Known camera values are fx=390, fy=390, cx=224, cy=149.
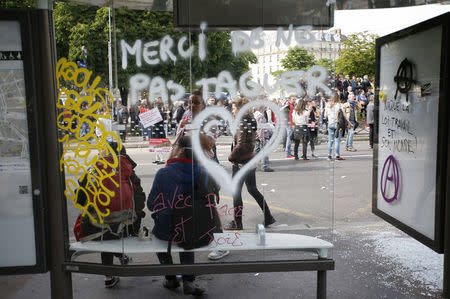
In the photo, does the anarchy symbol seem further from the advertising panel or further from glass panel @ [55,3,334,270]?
glass panel @ [55,3,334,270]

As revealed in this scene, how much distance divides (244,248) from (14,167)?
2002 millimetres

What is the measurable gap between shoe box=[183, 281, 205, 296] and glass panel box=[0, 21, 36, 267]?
4.29ft

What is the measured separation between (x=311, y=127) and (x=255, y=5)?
44.9 inches

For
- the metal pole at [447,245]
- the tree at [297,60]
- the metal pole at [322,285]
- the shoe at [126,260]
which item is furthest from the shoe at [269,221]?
the metal pole at [447,245]

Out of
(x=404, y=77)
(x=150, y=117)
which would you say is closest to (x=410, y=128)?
(x=404, y=77)

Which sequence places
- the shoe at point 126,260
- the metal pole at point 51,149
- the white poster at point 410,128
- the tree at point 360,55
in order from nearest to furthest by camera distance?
the metal pole at point 51,149
the shoe at point 126,260
the white poster at point 410,128
the tree at point 360,55

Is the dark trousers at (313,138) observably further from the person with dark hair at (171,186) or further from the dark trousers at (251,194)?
the person with dark hair at (171,186)

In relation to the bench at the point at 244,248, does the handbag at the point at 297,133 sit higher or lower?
higher

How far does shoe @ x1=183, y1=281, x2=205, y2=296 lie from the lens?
11.6 ft

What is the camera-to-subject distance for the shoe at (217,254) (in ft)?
10.9

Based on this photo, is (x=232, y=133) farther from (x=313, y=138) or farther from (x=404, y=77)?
(x=404, y=77)

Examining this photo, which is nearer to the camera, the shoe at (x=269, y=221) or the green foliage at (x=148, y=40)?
the green foliage at (x=148, y=40)

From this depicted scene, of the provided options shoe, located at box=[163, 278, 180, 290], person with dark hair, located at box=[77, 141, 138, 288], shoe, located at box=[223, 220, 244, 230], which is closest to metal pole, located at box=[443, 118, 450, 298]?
shoe, located at box=[223, 220, 244, 230]

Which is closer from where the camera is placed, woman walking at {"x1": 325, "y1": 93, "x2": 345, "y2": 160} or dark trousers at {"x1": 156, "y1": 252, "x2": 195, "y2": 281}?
dark trousers at {"x1": 156, "y1": 252, "x2": 195, "y2": 281}
